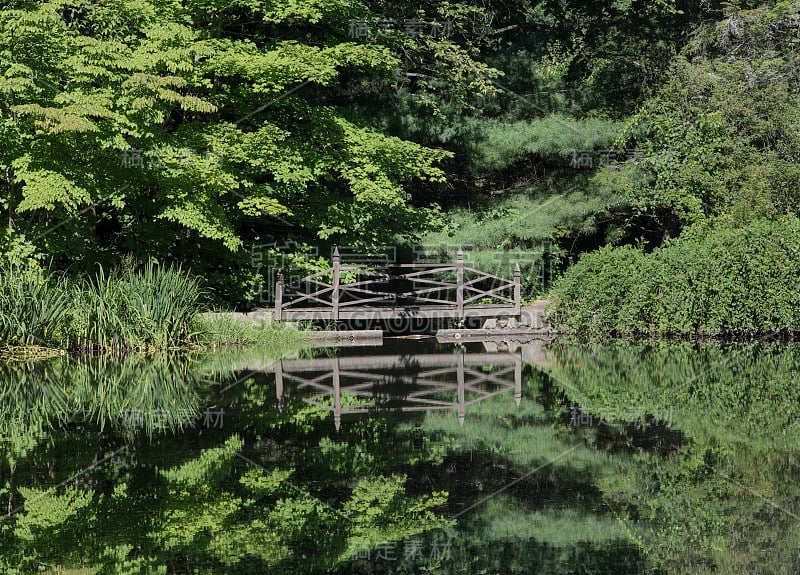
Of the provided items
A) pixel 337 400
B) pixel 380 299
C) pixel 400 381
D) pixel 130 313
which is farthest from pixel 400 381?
pixel 380 299

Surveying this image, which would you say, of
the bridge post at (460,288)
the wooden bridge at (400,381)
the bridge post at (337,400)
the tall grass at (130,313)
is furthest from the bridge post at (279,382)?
the bridge post at (460,288)

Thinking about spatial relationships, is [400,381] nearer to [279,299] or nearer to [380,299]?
[279,299]

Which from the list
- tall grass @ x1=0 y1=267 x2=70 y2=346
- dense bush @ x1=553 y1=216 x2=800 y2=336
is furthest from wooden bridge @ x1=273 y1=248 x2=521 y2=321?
tall grass @ x1=0 y1=267 x2=70 y2=346

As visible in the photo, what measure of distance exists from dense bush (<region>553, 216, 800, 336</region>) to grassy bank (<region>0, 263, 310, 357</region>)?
6940 mm

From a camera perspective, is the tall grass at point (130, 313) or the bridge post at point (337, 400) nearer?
the bridge post at point (337, 400)

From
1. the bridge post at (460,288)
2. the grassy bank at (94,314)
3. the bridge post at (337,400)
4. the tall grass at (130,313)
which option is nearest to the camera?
the bridge post at (337,400)

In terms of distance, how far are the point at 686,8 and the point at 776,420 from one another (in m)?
17.9

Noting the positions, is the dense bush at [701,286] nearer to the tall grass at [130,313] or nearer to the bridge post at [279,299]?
the bridge post at [279,299]

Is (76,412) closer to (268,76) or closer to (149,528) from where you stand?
(149,528)

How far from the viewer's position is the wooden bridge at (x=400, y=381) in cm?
1071

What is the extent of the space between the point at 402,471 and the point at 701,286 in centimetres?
1127

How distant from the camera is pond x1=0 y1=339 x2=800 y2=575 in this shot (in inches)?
217

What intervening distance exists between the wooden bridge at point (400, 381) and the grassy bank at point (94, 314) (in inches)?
88.5

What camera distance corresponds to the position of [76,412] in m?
10.2
